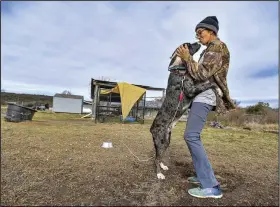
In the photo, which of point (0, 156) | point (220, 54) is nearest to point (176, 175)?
point (220, 54)

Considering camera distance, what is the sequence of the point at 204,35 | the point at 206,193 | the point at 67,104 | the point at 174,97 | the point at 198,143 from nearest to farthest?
the point at 206,193
the point at 198,143
the point at 204,35
the point at 174,97
the point at 67,104

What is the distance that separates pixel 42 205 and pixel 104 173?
1.00 m

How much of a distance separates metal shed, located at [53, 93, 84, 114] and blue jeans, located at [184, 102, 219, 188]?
38.1m

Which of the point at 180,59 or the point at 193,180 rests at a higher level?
the point at 180,59

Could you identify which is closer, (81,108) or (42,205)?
(42,205)

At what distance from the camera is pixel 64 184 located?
97.4 inches

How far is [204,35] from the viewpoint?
263 cm

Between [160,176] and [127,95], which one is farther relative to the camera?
[127,95]

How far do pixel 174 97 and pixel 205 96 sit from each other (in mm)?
346

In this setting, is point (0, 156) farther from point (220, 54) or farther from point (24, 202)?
point (220, 54)

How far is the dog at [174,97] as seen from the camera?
8.46 feet

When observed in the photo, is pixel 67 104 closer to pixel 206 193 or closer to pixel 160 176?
pixel 160 176

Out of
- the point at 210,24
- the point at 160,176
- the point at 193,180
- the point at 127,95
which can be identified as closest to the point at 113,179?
the point at 160,176

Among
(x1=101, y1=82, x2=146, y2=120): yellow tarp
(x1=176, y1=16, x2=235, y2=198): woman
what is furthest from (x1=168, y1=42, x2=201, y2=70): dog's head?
(x1=101, y1=82, x2=146, y2=120): yellow tarp
